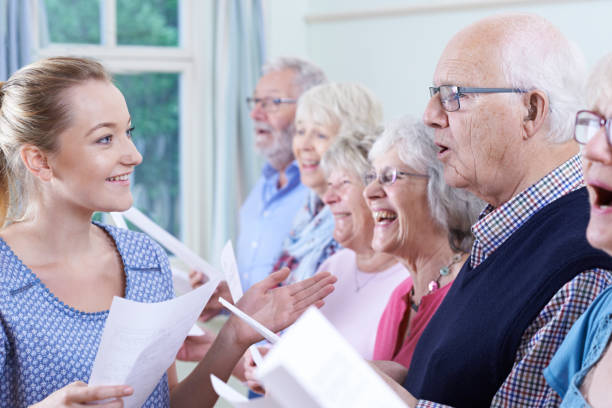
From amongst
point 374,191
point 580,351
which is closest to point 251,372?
point 374,191

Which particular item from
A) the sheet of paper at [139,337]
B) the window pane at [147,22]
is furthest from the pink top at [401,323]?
the window pane at [147,22]

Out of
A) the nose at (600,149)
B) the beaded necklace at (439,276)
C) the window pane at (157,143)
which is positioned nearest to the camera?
the nose at (600,149)

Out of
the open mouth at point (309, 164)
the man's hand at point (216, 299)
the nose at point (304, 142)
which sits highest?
the nose at point (304, 142)

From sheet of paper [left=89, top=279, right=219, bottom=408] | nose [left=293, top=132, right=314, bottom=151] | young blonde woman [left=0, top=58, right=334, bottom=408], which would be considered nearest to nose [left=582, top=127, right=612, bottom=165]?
sheet of paper [left=89, top=279, right=219, bottom=408]

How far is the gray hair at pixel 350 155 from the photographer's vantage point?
88.1 inches

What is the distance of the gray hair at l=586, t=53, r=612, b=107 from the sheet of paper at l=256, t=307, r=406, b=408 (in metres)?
0.47

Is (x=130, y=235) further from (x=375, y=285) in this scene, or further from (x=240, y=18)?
(x=240, y=18)

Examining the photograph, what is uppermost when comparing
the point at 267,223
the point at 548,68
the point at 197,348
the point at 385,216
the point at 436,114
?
the point at 548,68

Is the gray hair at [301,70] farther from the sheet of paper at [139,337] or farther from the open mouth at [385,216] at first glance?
the sheet of paper at [139,337]

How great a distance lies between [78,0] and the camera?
430 centimetres

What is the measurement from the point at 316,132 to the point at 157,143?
2.01 metres

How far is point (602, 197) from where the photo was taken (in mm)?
949

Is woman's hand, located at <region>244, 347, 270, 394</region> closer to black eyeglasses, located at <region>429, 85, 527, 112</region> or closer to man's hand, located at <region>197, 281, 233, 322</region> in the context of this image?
man's hand, located at <region>197, 281, 233, 322</region>

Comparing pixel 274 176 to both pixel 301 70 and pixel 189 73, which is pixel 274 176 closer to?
pixel 301 70
